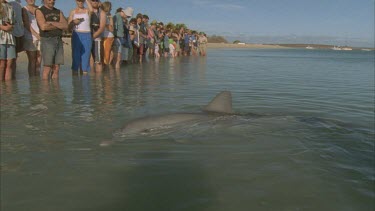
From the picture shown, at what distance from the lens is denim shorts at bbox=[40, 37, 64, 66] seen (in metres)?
8.21

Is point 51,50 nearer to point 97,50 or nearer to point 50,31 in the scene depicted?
point 50,31

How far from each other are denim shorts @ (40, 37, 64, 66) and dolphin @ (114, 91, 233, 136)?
4.90 m

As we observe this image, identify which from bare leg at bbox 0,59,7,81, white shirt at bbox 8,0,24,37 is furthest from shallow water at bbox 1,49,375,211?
white shirt at bbox 8,0,24,37

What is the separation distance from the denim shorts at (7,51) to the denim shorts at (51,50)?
605 mm

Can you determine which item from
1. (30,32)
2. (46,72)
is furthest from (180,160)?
(30,32)

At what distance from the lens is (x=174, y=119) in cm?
438

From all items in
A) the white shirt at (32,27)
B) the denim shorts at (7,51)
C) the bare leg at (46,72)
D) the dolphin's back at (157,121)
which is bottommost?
the dolphin's back at (157,121)

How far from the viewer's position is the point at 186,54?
30078 millimetres

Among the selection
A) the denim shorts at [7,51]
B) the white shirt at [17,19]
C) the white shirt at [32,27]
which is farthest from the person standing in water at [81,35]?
the denim shorts at [7,51]

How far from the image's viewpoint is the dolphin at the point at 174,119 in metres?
4.07

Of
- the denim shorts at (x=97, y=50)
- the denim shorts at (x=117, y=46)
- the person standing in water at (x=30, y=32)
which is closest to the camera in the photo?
the person standing in water at (x=30, y=32)

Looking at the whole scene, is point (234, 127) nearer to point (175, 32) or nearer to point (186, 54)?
point (175, 32)

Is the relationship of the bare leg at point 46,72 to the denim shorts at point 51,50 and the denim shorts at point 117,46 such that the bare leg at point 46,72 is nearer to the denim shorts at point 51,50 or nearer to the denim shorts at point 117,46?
the denim shorts at point 51,50

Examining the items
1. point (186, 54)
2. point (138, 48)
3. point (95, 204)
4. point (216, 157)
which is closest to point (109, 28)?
point (138, 48)
